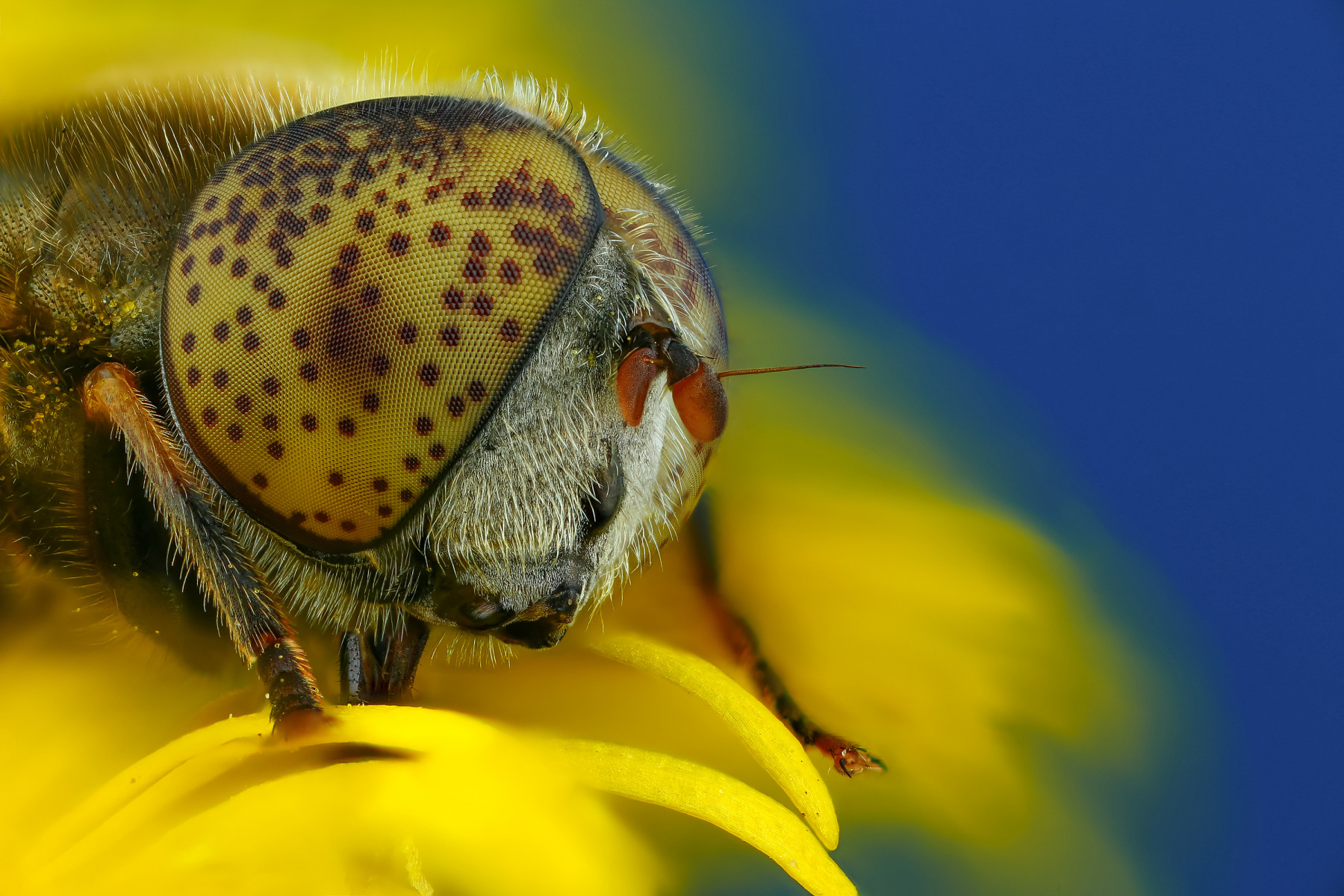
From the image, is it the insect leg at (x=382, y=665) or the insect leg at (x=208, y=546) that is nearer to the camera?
the insect leg at (x=208, y=546)

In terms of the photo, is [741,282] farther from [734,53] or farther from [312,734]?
[312,734]

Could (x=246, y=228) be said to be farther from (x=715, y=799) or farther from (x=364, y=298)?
(x=715, y=799)

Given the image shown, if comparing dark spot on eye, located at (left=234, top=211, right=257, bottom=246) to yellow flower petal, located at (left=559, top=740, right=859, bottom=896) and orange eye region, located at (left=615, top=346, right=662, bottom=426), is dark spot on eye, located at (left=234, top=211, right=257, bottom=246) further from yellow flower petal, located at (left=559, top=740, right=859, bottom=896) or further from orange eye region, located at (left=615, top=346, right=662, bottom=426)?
yellow flower petal, located at (left=559, top=740, right=859, bottom=896)

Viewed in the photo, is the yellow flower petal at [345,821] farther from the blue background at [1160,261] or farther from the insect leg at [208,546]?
the blue background at [1160,261]

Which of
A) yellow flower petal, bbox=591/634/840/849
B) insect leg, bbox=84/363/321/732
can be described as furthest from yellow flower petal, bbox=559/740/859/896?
insect leg, bbox=84/363/321/732

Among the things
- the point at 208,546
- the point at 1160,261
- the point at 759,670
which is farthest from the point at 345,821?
the point at 1160,261

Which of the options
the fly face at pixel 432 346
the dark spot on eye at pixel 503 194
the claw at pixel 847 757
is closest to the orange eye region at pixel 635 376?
the fly face at pixel 432 346
